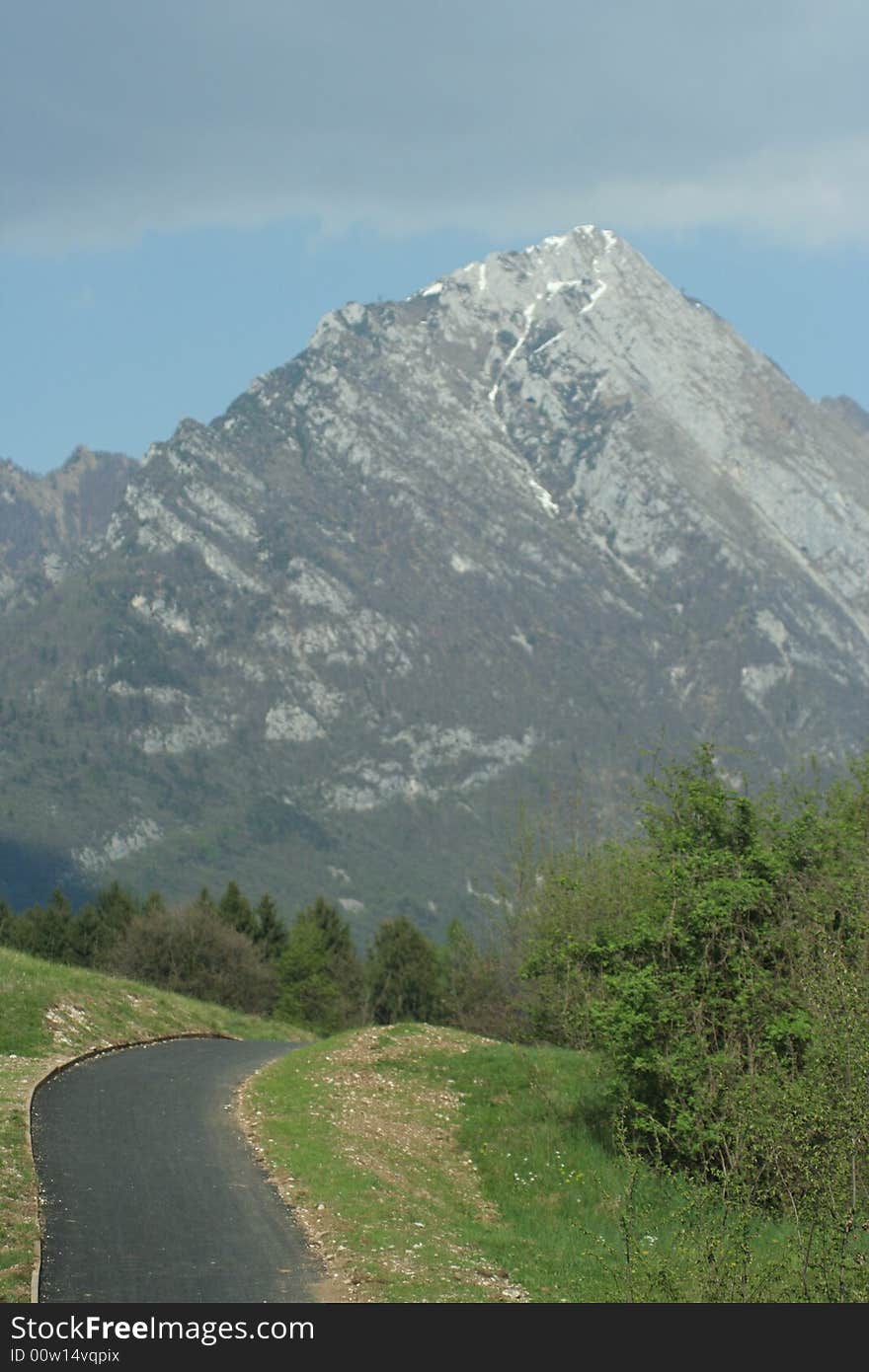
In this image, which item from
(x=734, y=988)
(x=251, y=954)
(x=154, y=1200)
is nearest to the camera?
(x=154, y=1200)

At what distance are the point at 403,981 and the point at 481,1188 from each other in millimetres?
88976

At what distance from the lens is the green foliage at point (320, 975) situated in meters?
106

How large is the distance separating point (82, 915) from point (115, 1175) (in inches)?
3215

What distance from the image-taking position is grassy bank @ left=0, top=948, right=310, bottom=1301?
63.2ft

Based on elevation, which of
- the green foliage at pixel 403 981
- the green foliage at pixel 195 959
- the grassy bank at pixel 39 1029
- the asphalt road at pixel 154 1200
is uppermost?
the grassy bank at pixel 39 1029

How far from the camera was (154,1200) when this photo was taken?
22.1 meters

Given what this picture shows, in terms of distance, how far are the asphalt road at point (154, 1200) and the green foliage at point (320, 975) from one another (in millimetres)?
72126

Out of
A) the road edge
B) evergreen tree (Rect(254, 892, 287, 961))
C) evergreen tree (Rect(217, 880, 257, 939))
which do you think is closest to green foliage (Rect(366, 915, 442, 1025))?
evergreen tree (Rect(254, 892, 287, 961))

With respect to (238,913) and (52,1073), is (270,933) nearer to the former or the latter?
(238,913)

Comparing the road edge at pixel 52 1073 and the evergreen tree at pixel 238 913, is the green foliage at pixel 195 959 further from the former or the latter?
the road edge at pixel 52 1073

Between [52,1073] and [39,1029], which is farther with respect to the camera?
[39,1029]

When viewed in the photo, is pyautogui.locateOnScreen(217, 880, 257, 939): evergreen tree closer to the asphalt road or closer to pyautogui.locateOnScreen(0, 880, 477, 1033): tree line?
pyautogui.locateOnScreen(0, 880, 477, 1033): tree line

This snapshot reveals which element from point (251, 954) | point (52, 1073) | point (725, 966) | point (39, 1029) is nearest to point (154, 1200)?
point (52, 1073)

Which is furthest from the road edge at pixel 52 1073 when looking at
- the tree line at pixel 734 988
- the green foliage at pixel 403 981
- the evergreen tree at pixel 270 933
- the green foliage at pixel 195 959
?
the green foliage at pixel 403 981
